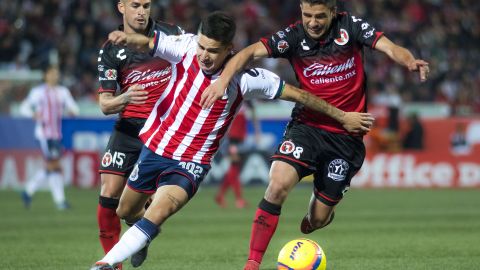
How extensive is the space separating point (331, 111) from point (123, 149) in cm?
201

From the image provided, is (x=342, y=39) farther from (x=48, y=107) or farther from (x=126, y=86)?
(x=48, y=107)

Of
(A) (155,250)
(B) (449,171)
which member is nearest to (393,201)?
(B) (449,171)

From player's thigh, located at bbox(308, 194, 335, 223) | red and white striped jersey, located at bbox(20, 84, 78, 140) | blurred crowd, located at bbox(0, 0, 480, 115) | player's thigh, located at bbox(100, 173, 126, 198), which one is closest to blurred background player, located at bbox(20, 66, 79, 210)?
red and white striped jersey, located at bbox(20, 84, 78, 140)

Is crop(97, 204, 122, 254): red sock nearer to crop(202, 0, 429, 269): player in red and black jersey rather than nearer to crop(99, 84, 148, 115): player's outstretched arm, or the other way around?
crop(99, 84, 148, 115): player's outstretched arm

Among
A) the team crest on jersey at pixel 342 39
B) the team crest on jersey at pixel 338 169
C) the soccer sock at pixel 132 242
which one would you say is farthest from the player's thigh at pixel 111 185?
the team crest on jersey at pixel 342 39

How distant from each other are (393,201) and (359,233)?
5.96 m

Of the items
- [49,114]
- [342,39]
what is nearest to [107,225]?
[342,39]

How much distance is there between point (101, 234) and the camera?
335 inches

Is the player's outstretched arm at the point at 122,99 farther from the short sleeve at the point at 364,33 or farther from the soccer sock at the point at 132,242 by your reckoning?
the short sleeve at the point at 364,33

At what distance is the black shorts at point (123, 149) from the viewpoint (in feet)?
28.2

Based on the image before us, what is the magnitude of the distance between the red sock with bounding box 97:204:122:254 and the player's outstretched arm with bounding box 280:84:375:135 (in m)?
2.06

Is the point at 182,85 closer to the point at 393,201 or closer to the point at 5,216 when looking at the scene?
the point at 5,216

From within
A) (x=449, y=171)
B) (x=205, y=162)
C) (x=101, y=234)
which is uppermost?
(x=205, y=162)

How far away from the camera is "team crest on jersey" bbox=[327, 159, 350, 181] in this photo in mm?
8586
